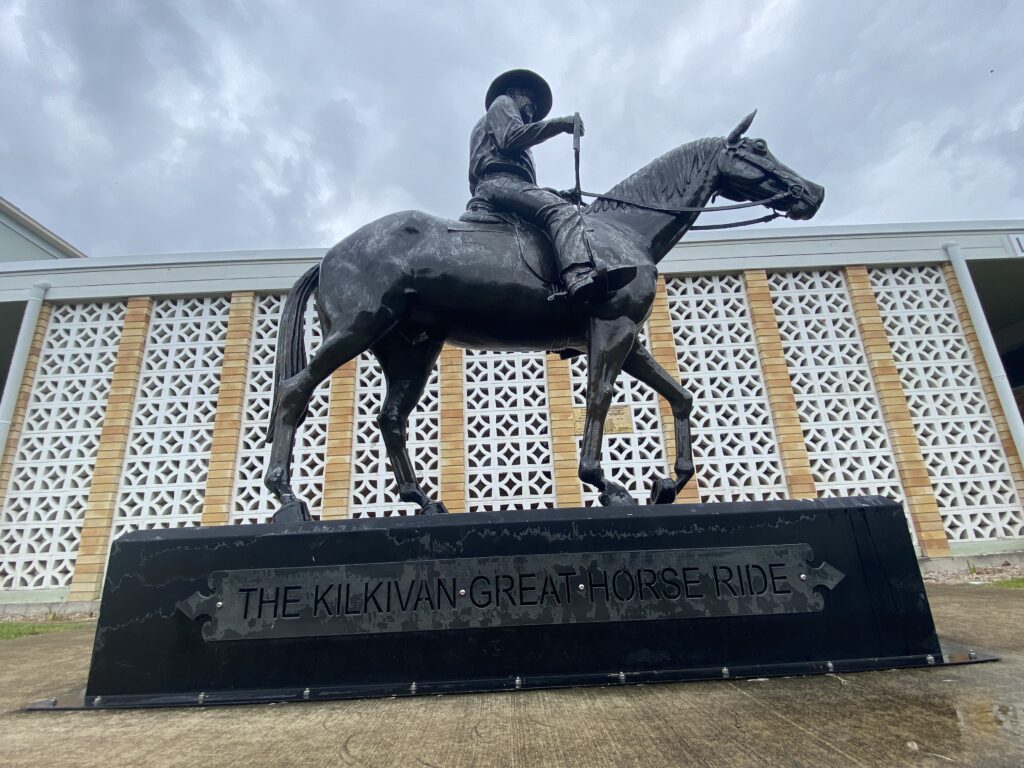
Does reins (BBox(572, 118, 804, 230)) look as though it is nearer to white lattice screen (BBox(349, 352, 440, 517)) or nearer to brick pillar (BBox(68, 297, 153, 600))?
white lattice screen (BBox(349, 352, 440, 517))

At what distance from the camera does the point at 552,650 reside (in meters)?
2.06

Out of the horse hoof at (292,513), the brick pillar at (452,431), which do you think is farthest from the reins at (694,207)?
the brick pillar at (452,431)

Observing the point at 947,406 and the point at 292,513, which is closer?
the point at 292,513

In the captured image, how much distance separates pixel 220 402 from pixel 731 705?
27.4 ft

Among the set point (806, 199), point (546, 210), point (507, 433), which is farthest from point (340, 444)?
point (806, 199)

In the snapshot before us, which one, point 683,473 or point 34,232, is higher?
point 34,232

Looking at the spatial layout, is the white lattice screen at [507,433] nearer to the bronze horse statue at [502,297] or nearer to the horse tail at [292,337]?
the bronze horse statue at [502,297]

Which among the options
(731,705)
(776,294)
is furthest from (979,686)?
(776,294)

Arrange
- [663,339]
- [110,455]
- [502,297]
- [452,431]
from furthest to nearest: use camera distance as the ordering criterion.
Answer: [663,339] < [452,431] < [110,455] < [502,297]

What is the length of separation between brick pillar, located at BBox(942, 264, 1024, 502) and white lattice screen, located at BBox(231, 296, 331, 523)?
9483mm

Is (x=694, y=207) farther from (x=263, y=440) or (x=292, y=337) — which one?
(x=263, y=440)

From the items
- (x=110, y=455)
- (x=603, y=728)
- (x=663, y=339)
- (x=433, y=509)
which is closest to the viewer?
(x=603, y=728)

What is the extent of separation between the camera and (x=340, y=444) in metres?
8.23

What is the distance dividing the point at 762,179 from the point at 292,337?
2.60m
